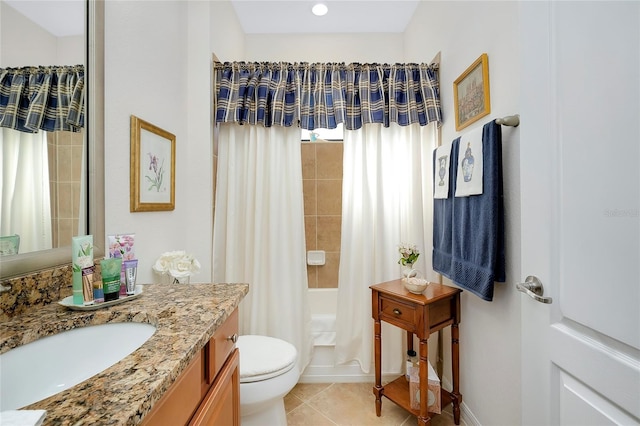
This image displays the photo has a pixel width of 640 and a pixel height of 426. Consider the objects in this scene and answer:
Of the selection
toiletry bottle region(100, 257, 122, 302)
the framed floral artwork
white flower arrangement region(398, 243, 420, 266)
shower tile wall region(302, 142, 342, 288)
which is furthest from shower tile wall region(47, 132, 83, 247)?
shower tile wall region(302, 142, 342, 288)

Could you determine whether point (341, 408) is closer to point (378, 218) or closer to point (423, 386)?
point (423, 386)

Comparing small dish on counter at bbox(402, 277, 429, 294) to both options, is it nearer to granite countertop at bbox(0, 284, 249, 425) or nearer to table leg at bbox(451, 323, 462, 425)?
table leg at bbox(451, 323, 462, 425)

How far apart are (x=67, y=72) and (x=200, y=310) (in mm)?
905

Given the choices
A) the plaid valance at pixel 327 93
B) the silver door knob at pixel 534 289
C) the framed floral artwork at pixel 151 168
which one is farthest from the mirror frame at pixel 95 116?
the silver door knob at pixel 534 289

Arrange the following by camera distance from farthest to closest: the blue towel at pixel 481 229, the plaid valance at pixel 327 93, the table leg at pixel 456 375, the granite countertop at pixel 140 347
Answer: the plaid valance at pixel 327 93
the table leg at pixel 456 375
the blue towel at pixel 481 229
the granite countertop at pixel 140 347

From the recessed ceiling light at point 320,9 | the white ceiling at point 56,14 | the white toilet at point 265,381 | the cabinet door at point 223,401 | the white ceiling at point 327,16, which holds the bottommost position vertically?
the white toilet at point 265,381

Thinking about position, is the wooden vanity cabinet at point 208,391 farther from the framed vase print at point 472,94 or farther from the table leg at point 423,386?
the framed vase print at point 472,94

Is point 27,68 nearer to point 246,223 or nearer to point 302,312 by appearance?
point 246,223

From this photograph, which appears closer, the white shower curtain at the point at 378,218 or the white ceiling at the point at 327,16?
the white shower curtain at the point at 378,218

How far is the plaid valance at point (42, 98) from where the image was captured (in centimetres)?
68

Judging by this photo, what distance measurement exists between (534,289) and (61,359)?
125 centimetres

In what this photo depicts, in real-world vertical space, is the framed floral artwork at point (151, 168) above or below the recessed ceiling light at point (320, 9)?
below

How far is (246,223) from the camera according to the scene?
180 cm

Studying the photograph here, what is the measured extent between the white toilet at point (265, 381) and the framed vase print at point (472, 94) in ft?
5.16
